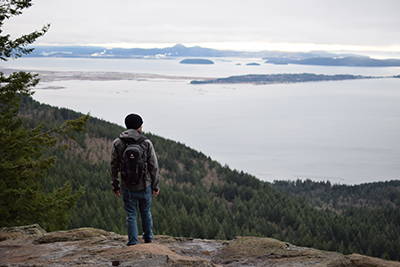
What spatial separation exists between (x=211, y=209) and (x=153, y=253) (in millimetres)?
60902

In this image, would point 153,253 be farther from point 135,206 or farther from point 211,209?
point 211,209

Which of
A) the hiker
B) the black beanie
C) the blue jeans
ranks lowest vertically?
the blue jeans

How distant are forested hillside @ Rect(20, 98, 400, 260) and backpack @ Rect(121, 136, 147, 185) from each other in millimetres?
39067

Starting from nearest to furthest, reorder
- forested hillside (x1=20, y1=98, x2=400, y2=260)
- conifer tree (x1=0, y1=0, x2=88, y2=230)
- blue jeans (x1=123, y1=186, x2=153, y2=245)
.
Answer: blue jeans (x1=123, y1=186, x2=153, y2=245) → conifer tree (x1=0, y1=0, x2=88, y2=230) → forested hillside (x1=20, y1=98, x2=400, y2=260)

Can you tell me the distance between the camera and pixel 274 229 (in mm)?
67375

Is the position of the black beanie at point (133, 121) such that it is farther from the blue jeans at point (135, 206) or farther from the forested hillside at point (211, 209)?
the forested hillside at point (211, 209)

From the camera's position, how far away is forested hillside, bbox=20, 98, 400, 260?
183 ft

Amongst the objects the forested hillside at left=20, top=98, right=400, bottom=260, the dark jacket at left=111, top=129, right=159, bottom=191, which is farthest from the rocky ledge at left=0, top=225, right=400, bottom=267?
the forested hillside at left=20, top=98, right=400, bottom=260

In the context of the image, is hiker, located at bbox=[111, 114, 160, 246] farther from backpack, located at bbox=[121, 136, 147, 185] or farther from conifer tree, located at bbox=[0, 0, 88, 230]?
conifer tree, located at bbox=[0, 0, 88, 230]

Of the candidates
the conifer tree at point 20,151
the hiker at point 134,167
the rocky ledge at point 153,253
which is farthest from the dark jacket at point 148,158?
the conifer tree at point 20,151

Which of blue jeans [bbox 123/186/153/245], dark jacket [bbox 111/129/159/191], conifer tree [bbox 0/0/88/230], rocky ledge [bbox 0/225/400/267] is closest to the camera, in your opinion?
rocky ledge [bbox 0/225/400/267]

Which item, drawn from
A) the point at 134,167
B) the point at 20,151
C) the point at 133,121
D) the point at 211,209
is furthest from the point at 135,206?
the point at 211,209

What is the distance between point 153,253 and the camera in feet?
25.4

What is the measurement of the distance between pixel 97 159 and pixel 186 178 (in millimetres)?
17759
